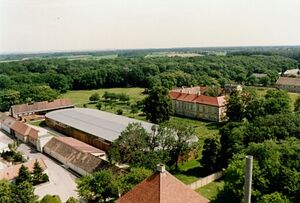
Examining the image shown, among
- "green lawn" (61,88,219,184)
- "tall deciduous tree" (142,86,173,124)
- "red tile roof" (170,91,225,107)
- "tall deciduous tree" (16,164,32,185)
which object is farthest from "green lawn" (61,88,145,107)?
"tall deciduous tree" (16,164,32,185)

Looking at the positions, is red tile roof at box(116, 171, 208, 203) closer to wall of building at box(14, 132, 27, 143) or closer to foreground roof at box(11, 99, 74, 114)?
wall of building at box(14, 132, 27, 143)

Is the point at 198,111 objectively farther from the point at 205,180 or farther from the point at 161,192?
the point at 161,192

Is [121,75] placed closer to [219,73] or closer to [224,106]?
[219,73]

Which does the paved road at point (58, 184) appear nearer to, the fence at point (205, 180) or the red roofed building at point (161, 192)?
the fence at point (205, 180)

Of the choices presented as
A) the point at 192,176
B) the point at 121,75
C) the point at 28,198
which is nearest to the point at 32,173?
the point at 28,198

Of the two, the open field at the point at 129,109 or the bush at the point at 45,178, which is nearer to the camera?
the bush at the point at 45,178

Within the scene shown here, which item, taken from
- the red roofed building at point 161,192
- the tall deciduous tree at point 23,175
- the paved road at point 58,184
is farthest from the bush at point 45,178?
the red roofed building at point 161,192

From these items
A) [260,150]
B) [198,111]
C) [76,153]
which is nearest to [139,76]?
[198,111]
